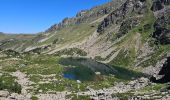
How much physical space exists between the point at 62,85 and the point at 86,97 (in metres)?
27.1

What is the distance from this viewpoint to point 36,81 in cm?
14038

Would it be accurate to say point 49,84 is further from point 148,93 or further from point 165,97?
point 165,97

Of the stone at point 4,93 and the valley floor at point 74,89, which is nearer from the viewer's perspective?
the stone at point 4,93

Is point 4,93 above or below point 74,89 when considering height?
below

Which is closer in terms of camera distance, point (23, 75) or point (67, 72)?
point (23, 75)

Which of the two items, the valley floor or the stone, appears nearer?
the stone

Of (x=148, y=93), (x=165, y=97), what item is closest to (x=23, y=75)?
(x=148, y=93)

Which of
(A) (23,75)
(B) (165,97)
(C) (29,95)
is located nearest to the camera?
(B) (165,97)

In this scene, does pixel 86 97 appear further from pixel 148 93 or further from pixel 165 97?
pixel 165 97

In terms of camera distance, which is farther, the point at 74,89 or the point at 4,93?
the point at 74,89

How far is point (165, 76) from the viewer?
124250 millimetres

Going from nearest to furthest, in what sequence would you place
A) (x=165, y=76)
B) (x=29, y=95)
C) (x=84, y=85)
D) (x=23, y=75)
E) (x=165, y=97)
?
(x=165, y=97) → (x=29, y=95) → (x=165, y=76) → (x=84, y=85) → (x=23, y=75)

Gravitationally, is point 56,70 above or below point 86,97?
above

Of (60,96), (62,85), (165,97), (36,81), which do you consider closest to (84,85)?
(62,85)
